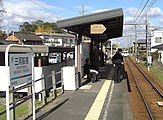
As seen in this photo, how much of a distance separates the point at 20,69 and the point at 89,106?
14.8ft

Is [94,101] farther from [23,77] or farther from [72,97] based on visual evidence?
[23,77]

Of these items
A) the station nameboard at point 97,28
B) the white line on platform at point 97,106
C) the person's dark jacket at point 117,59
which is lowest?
the white line on platform at point 97,106

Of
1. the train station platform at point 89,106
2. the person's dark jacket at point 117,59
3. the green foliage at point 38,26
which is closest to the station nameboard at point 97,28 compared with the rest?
the train station platform at point 89,106

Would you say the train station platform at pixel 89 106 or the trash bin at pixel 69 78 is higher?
the trash bin at pixel 69 78

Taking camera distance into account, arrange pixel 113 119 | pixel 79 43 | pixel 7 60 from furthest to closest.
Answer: pixel 79 43, pixel 113 119, pixel 7 60

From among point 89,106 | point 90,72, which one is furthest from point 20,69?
point 90,72

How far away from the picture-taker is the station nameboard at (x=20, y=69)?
746cm

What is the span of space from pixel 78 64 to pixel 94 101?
15.0 ft

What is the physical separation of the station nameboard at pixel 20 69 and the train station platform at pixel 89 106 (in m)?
1.87

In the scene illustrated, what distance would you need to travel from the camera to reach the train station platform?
1027cm

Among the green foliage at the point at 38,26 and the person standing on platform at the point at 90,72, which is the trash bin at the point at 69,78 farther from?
the green foliage at the point at 38,26

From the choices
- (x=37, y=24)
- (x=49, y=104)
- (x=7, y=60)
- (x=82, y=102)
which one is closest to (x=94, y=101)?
(x=82, y=102)

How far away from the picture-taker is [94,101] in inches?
512

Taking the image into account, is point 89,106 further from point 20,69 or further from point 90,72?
point 90,72
